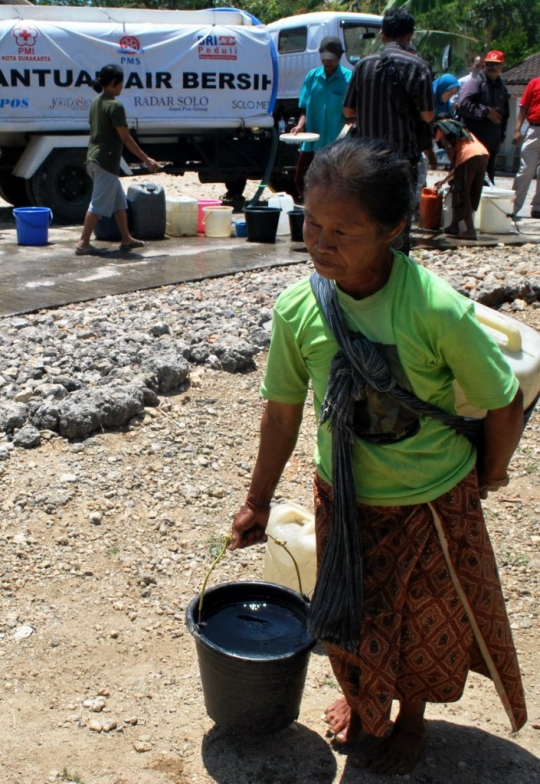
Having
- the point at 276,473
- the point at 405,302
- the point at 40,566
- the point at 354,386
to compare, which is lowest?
the point at 40,566

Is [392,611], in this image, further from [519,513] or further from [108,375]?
[108,375]

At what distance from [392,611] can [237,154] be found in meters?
11.4

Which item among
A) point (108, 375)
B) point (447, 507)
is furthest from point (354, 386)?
point (108, 375)

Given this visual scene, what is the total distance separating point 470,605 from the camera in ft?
7.23

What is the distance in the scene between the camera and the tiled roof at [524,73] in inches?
1131

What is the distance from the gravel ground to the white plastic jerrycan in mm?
279

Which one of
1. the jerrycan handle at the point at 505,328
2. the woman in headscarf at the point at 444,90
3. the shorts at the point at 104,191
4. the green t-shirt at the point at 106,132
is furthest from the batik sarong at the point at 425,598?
the woman in headscarf at the point at 444,90

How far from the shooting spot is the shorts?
8789mm

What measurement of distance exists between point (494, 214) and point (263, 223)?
2561 millimetres

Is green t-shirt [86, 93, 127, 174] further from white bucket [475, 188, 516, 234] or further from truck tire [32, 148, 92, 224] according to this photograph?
white bucket [475, 188, 516, 234]

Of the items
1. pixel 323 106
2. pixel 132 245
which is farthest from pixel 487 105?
pixel 132 245

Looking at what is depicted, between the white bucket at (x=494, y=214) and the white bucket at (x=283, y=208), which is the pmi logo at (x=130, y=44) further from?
the white bucket at (x=494, y=214)

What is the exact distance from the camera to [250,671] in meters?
2.35

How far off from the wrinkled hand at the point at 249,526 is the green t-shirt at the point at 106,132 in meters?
6.80
